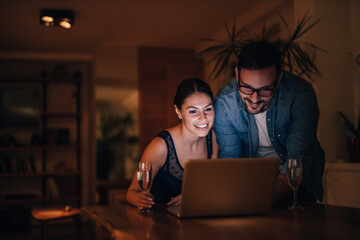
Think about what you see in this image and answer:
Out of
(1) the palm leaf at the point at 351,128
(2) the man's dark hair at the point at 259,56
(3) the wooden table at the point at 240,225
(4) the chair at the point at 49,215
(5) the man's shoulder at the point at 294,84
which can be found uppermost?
(2) the man's dark hair at the point at 259,56

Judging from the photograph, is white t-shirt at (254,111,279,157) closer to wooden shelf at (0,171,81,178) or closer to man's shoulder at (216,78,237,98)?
man's shoulder at (216,78,237,98)

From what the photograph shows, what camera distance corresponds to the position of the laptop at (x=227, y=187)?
1410 millimetres

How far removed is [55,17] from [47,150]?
103 inches

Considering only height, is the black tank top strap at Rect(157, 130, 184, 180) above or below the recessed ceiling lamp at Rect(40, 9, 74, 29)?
below

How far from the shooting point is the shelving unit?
20.0 feet

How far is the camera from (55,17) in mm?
4652

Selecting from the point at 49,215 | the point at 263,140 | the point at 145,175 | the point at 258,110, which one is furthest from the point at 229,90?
the point at 49,215

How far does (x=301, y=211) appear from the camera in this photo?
1589 millimetres

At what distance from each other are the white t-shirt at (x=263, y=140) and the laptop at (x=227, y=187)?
2.11 ft

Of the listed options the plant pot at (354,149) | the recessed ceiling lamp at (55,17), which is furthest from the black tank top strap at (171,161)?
the recessed ceiling lamp at (55,17)

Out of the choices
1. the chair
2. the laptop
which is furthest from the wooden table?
the chair

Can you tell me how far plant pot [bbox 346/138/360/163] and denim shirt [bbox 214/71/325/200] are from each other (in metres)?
1.29

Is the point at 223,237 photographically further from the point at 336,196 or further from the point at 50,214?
the point at 50,214

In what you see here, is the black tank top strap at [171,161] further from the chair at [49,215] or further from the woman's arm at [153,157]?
the chair at [49,215]
